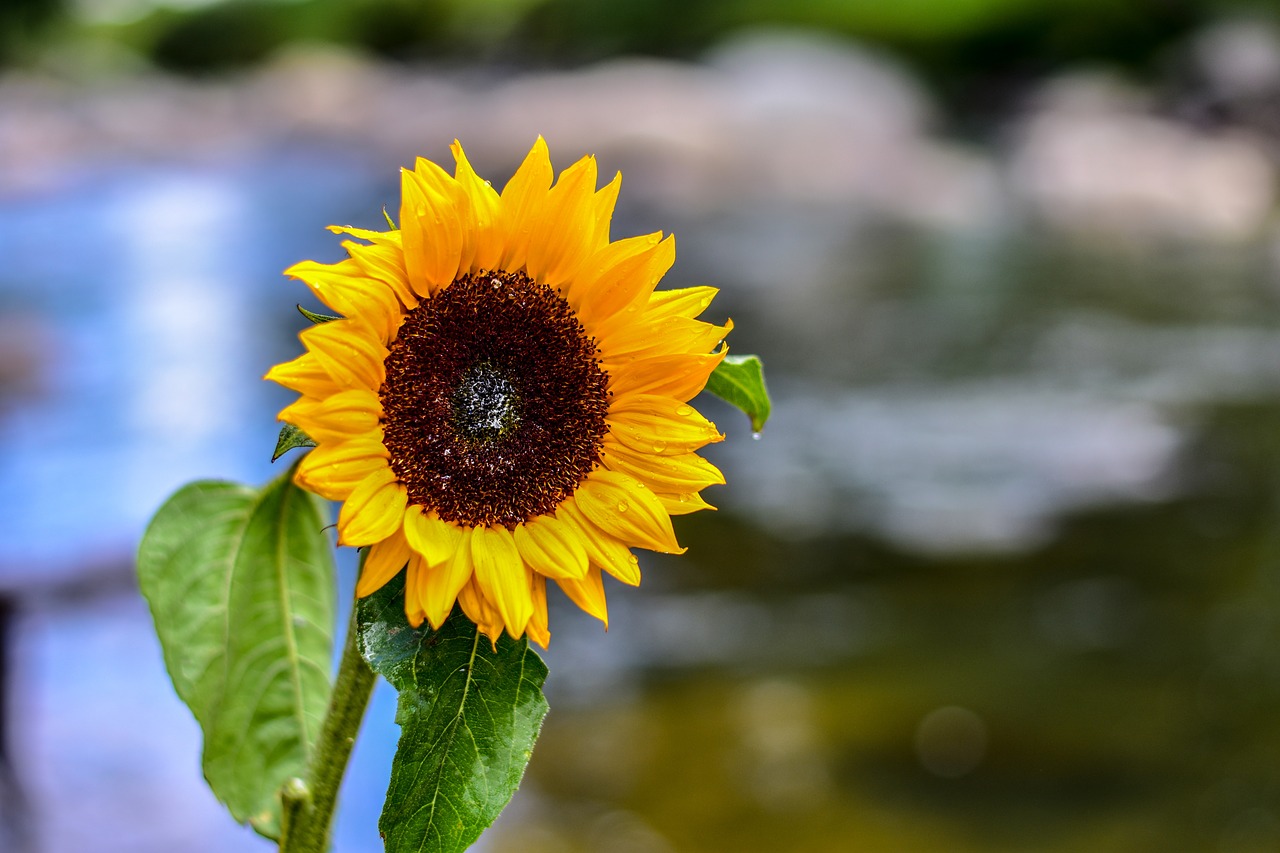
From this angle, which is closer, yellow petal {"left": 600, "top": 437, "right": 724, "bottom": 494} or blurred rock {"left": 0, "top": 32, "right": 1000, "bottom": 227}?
yellow petal {"left": 600, "top": 437, "right": 724, "bottom": 494}

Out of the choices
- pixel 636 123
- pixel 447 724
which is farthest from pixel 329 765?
pixel 636 123

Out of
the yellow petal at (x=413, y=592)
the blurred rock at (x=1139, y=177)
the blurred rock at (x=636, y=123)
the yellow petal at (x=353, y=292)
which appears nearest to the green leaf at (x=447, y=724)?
the yellow petal at (x=413, y=592)

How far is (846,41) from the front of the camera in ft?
45.7

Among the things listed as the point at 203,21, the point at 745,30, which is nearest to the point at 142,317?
the point at 745,30

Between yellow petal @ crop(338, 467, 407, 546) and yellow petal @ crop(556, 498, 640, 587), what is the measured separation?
8 centimetres

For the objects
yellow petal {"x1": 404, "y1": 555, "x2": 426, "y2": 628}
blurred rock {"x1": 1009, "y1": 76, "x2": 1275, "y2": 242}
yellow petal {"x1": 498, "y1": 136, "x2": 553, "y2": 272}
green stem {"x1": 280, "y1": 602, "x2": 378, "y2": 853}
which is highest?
blurred rock {"x1": 1009, "y1": 76, "x2": 1275, "y2": 242}

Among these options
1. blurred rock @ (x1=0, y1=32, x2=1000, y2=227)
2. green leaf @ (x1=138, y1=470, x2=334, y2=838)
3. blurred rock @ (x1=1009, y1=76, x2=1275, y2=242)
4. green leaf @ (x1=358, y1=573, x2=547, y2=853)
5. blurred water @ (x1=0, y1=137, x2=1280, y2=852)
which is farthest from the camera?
blurred rock @ (x1=0, y1=32, x2=1000, y2=227)

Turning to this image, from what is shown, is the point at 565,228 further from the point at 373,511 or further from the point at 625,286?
the point at 373,511

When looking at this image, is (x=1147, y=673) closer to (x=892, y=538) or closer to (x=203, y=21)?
(x=892, y=538)

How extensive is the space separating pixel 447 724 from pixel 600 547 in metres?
0.11

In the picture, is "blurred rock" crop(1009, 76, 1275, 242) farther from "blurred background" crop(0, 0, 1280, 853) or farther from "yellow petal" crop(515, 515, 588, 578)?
"yellow petal" crop(515, 515, 588, 578)

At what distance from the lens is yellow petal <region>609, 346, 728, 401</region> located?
0.53m

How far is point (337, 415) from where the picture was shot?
49 cm

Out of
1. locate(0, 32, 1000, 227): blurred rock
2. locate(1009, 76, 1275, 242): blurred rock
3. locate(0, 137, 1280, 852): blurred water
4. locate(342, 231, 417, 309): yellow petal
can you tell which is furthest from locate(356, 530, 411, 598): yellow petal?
locate(1009, 76, 1275, 242): blurred rock
